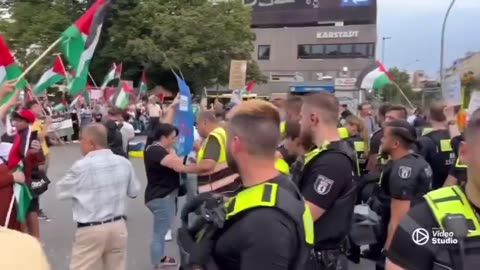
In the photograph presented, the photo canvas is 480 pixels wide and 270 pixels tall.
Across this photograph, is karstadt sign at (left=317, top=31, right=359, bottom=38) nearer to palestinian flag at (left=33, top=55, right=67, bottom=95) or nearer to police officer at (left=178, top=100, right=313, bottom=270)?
palestinian flag at (left=33, top=55, right=67, bottom=95)

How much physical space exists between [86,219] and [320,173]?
7.55ft

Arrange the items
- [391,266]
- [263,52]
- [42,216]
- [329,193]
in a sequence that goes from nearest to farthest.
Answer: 1. [391,266]
2. [329,193]
3. [42,216]
4. [263,52]

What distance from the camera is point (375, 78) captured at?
1870 cm

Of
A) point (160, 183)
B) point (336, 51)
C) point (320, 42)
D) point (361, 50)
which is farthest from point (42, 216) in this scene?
point (320, 42)

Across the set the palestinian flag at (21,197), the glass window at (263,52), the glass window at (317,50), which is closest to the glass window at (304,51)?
the glass window at (317,50)

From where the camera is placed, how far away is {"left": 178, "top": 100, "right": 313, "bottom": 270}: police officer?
9.25 ft

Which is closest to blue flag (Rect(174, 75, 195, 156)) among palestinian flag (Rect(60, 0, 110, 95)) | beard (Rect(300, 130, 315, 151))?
palestinian flag (Rect(60, 0, 110, 95))

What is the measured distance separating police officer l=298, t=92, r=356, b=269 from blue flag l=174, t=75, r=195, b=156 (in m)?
4.79

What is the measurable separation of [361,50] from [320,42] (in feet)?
15.6

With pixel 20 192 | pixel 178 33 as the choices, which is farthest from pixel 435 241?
pixel 178 33

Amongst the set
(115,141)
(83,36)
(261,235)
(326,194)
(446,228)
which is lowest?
(115,141)

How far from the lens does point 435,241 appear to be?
250 centimetres

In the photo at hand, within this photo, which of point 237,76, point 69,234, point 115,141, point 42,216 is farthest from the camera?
point 237,76

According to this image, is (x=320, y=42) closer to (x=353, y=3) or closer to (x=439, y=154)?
(x=353, y=3)
